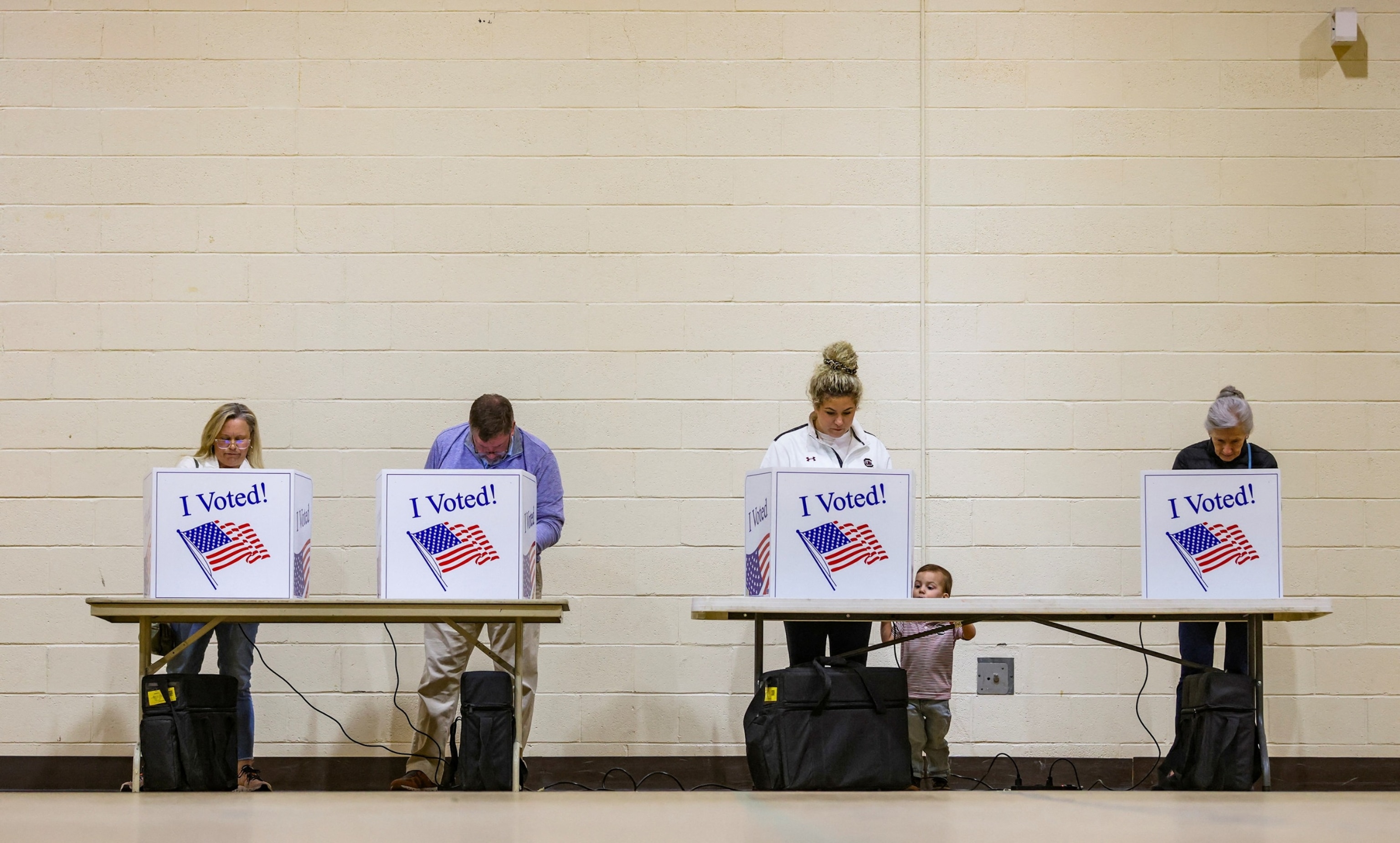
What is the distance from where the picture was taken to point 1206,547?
9.52 ft

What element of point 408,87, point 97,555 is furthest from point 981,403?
point 97,555

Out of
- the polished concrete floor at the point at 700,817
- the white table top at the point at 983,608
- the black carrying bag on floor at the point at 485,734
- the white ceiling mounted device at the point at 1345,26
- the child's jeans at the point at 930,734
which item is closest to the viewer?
the polished concrete floor at the point at 700,817

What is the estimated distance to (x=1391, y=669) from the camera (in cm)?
438

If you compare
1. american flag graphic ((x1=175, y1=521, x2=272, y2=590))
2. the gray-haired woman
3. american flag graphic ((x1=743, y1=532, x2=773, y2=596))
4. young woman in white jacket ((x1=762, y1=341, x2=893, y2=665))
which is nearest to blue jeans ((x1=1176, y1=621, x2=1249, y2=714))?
the gray-haired woman

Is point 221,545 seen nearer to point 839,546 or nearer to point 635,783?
point 839,546

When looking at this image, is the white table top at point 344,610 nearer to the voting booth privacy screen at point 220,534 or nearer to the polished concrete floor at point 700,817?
the voting booth privacy screen at point 220,534

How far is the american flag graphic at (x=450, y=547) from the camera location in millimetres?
2904

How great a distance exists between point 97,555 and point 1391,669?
4.52m

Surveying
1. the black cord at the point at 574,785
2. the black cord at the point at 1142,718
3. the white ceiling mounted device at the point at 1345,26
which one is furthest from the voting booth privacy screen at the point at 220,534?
the white ceiling mounted device at the point at 1345,26

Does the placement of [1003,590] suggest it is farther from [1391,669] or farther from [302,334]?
[302,334]

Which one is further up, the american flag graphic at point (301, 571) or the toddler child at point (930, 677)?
the american flag graphic at point (301, 571)

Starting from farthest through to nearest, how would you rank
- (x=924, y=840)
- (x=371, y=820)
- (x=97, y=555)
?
1. (x=97, y=555)
2. (x=371, y=820)
3. (x=924, y=840)

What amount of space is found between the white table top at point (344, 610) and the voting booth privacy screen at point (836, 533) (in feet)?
1.69

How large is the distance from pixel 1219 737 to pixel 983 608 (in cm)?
75
